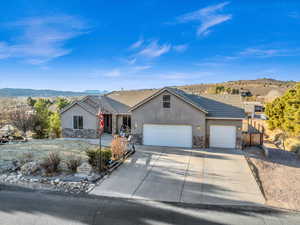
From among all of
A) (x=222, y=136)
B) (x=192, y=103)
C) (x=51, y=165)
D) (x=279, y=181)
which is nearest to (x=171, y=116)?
(x=192, y=103)

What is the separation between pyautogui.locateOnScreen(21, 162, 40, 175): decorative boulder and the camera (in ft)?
35.6

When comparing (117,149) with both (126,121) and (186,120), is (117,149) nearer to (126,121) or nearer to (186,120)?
(186,120)

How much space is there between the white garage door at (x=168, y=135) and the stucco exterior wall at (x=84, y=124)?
19.9 ft

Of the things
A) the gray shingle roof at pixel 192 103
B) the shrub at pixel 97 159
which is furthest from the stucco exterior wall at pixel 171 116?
the shrub at pixel 97 159

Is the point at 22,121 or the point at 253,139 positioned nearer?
the point at 253,139

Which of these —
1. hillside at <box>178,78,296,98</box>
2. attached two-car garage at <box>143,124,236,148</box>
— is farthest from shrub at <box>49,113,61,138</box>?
hillside at <box>178,78,296,98</box>

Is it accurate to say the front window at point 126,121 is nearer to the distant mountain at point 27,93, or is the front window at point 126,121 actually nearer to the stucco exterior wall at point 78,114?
the stucco exterior wall at point 78,114

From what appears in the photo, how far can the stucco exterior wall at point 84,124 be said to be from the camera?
68.7 ft


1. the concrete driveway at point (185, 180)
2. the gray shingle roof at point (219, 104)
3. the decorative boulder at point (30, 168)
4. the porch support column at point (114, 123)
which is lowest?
the concrete driveway at point (185, 180)

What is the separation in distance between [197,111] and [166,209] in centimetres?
1087

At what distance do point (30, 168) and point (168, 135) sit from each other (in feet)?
35.1

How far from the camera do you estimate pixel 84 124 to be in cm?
2114

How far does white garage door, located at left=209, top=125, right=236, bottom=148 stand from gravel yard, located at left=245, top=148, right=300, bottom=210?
158 centimetres

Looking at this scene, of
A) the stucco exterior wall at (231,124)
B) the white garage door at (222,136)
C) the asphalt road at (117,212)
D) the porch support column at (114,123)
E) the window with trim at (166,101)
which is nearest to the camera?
the asphalt road at (117,212)
